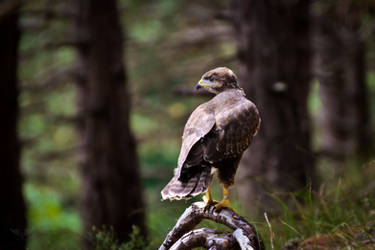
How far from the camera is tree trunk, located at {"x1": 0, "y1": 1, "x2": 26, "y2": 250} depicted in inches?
212

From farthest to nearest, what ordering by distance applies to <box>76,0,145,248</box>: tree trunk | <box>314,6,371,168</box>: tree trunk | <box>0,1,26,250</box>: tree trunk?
<box>314,6,371,168</box>: tree trunk, <box>76,0,145,248</box>: tree trunk, <box>0,1,26,250</box>: tree trunk

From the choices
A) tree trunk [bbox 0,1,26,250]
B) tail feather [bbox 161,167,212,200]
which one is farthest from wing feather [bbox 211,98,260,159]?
tree trunk [bbox 0,1,26,250]

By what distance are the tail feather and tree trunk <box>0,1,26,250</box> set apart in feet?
11.2

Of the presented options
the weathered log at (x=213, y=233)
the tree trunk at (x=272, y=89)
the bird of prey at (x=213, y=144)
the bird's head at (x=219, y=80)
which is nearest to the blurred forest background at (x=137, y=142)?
the tree trunk at (x=272, y=89)

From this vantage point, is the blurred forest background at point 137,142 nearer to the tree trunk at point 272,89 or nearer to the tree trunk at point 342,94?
the tree trunk at point 272,89

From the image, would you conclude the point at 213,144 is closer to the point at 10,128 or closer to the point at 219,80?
the point at 219,80

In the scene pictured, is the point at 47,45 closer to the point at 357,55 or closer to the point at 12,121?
the point at 12,121

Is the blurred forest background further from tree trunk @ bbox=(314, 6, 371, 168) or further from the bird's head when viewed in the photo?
the bird's head

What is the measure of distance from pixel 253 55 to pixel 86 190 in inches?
110

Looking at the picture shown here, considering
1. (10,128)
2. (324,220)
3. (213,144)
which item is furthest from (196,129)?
(10,128)

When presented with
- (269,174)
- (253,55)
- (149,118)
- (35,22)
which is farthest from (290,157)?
(149,118)

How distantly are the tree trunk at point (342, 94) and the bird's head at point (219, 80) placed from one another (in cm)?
608

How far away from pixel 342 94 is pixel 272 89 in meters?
4.83

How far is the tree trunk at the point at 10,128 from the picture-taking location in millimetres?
5387
